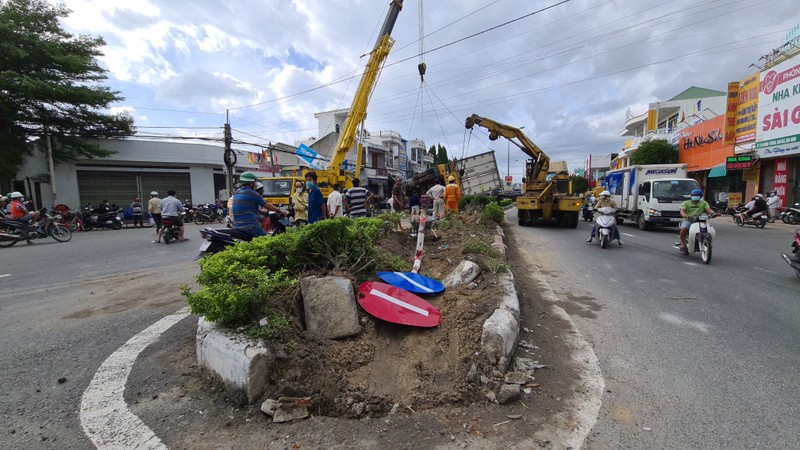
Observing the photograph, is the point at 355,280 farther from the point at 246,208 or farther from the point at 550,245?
the point at 550,245

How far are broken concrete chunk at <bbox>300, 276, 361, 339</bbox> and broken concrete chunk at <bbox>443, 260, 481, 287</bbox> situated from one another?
1737 mm

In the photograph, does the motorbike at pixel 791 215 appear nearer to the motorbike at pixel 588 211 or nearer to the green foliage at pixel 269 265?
the motorbike at pixel 588 211

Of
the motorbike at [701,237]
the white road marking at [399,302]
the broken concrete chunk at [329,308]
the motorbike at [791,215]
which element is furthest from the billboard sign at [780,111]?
the broken concrete chunk at [329,308]

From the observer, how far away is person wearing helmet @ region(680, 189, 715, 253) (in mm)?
7938

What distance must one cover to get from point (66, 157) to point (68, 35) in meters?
5.65

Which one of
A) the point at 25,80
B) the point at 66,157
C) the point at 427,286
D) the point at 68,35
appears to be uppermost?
the point at 68,35

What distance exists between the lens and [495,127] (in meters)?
15.1

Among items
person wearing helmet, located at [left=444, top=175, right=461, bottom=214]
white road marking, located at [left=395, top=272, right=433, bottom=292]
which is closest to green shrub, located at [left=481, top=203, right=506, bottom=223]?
person wearing helmet, located at [left=444, top=175, right=461, bottom=214]

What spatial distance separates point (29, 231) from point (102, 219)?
6.43 metres

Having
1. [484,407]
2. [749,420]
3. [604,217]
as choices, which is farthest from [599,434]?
[604,217]

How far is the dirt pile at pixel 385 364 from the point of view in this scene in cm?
255

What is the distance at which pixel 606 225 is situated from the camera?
945 cm

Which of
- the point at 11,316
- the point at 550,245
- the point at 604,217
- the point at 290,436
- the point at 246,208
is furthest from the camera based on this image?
the point at 550,245

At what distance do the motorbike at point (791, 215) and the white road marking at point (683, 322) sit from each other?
16179 mm
